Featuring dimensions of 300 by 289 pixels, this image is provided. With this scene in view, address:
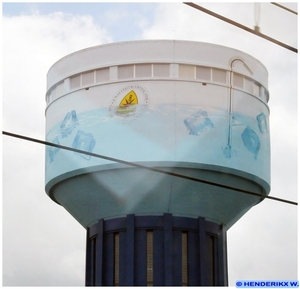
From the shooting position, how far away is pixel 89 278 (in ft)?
96.7

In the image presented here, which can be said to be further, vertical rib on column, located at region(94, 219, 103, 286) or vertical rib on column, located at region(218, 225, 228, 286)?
vertical rib on column, located at region(218, 225, 228, 286)

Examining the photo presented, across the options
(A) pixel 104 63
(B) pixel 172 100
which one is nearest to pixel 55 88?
(A) pixel 104 63

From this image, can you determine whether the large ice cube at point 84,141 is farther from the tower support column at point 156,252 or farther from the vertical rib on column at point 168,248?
the vertical rib on column at point 168,248

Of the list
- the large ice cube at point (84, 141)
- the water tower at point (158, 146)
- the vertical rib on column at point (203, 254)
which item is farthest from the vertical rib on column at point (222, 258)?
the large ice cube at point (84, 141)

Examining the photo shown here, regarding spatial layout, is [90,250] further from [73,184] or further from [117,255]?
[73,184]

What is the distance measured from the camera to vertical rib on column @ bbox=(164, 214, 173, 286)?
28125mm

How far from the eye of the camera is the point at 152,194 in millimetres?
27422

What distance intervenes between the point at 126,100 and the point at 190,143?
7.17ft

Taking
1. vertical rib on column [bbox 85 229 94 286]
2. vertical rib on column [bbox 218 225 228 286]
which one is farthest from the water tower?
vertical rib on column [bbox 85 229 94 286]

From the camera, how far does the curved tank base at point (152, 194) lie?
88.0 ft

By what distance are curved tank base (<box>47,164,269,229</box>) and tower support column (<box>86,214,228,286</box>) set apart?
31 cm

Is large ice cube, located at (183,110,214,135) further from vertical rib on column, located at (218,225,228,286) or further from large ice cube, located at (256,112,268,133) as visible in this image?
vertical rib on column, located at (218,225,228,286)

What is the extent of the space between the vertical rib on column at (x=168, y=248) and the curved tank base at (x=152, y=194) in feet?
0.92

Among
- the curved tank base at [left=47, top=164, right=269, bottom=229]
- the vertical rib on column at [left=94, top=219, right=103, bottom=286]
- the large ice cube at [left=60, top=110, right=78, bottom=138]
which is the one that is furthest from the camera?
the vertical rib on column at [left=94, top=219, right=103, bottom=286]
